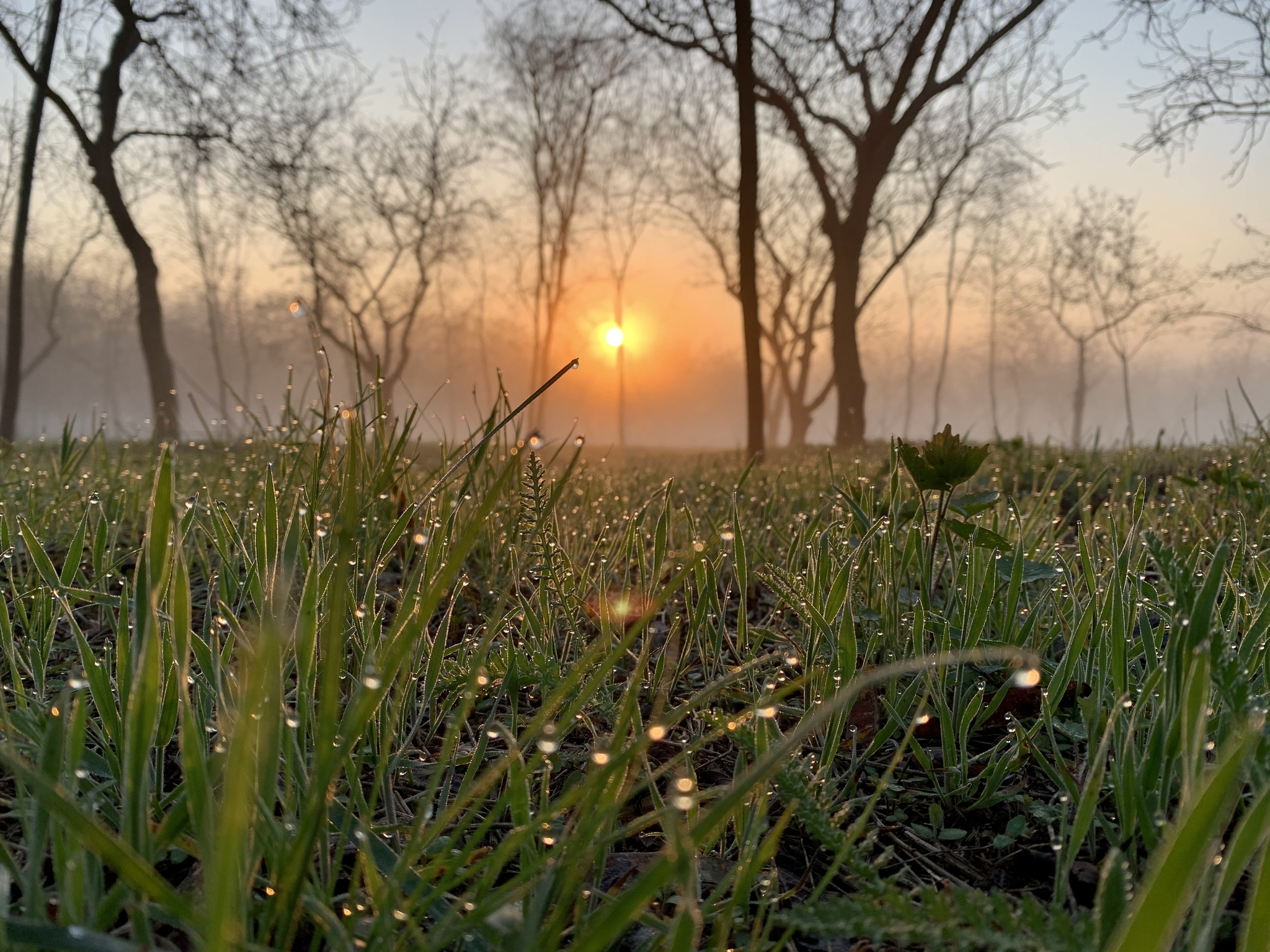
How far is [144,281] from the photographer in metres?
8.91

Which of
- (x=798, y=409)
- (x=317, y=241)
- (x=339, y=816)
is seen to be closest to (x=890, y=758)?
(x=339, y=816)

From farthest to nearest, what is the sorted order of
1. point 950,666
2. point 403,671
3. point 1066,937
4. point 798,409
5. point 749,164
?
point 798,409 < point 749,164 < point 950,666 < point 403,671 < point 1066,937

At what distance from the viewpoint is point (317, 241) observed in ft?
52.1

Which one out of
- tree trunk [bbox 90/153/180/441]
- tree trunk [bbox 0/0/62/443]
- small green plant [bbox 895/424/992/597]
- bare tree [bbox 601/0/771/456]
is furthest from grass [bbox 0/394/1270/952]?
tree trunk [bbox 0/0/62/443]

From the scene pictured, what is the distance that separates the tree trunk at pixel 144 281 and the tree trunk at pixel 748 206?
6.13m

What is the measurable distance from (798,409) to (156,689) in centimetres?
2194

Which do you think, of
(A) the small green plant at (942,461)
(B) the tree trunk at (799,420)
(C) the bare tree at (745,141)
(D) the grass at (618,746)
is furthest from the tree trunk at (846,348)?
(B) the tree trunk at (799,420)

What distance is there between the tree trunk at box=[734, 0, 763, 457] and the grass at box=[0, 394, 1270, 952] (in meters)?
4.70

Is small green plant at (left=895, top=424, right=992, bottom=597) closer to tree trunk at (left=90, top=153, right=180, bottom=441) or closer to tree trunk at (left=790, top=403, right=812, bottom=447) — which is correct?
tree trunk at (left=90, top=153, right=180, bottom=441)

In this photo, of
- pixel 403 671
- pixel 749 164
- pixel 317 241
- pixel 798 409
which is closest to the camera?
pixel 403 671

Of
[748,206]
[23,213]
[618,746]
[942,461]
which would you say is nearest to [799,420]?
[748,206]

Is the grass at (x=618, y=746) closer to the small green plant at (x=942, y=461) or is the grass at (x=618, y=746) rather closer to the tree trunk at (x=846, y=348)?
the small green plant at (x=942, y=461)

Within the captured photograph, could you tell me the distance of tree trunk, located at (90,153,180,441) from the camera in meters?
8.47

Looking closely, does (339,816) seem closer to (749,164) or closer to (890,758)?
(890,758)
